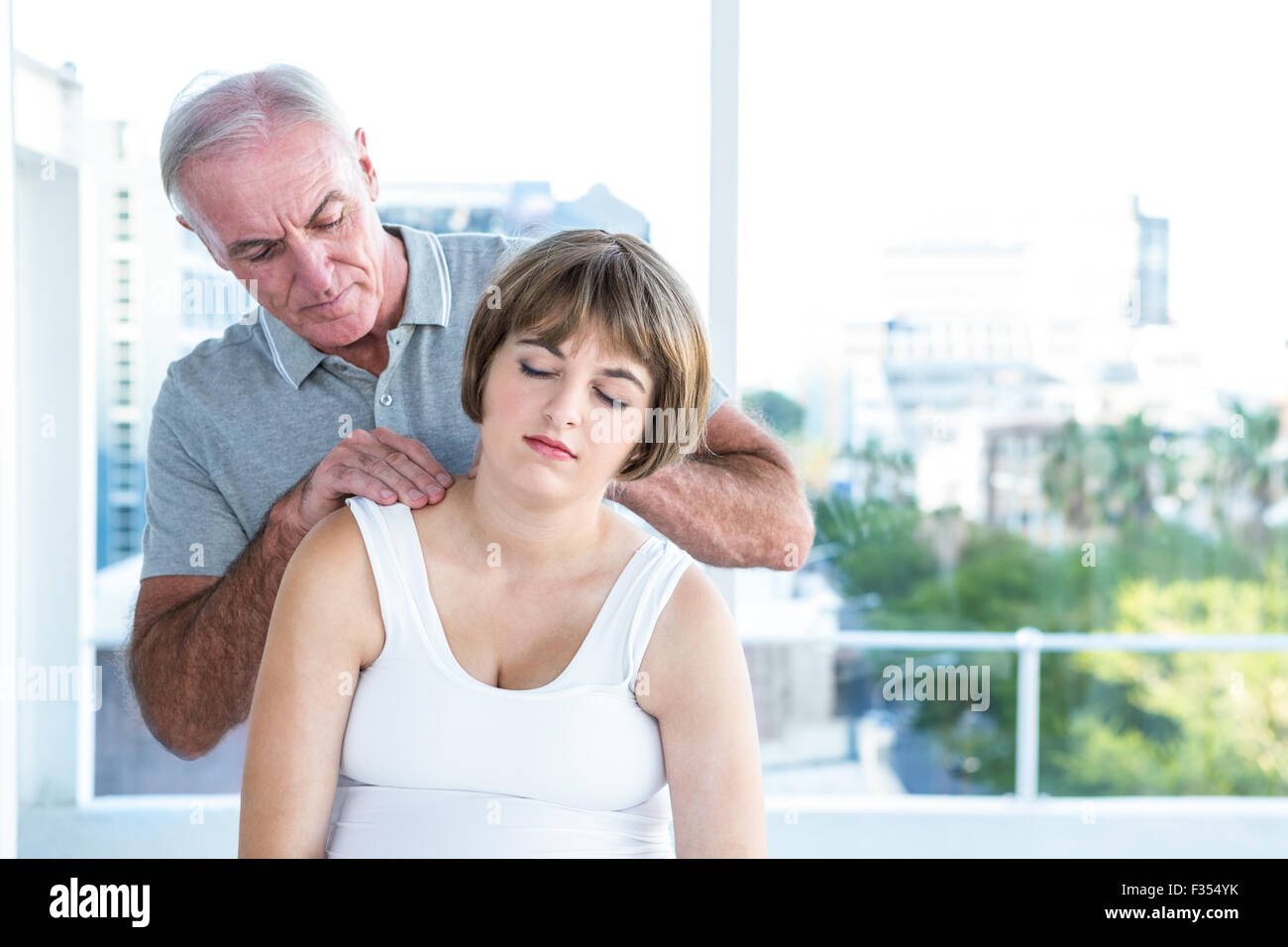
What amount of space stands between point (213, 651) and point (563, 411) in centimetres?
74

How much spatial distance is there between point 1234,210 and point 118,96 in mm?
3509

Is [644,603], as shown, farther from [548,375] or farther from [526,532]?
[548,375]

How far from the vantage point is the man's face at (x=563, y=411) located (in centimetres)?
128

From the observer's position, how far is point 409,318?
159 centimetres

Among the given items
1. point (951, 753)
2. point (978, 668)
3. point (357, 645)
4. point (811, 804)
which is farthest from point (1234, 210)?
point (357, 645)

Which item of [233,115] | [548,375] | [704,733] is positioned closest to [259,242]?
[233,115]

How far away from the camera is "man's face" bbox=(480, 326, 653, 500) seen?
128 cm

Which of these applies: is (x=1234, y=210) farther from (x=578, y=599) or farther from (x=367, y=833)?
(x=367, y=833)

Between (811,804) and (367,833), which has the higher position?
(367,833)

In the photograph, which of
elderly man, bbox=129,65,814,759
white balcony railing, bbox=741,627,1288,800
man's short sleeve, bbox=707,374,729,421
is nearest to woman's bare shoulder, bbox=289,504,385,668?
elderly man, bbox=129,65,814,759

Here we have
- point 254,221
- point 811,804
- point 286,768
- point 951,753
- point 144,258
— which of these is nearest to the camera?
point 286,768

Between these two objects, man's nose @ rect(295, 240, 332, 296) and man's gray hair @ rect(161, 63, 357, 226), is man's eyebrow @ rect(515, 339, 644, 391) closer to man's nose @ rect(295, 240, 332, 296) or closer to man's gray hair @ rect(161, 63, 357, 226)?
man's nose @ rect(295, 240, 332, 296)

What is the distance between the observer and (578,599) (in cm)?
136

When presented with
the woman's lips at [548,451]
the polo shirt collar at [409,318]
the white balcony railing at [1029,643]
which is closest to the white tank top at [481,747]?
the woman's lips at [548,451]
